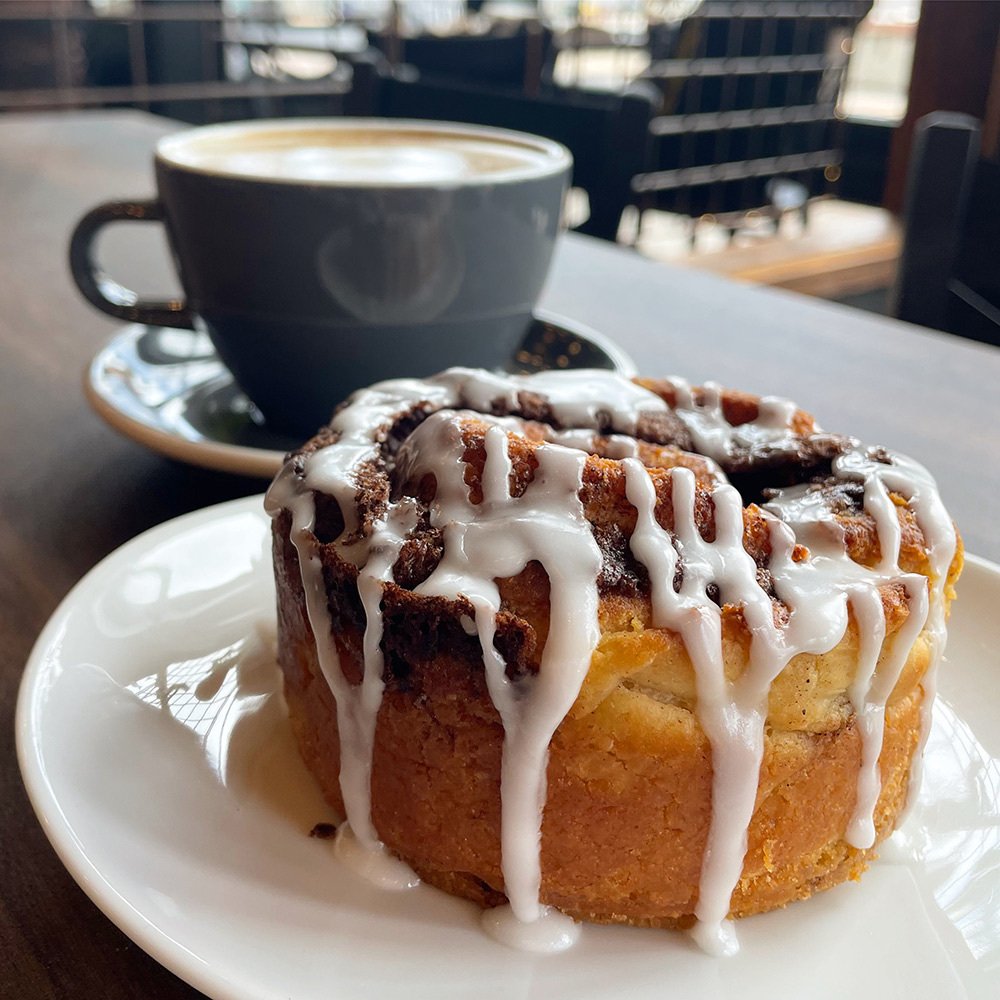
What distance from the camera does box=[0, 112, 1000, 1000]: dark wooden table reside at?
49 centimetres

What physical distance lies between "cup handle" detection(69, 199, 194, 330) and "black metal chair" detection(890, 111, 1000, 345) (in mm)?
1228

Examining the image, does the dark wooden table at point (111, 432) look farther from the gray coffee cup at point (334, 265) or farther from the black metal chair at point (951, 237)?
the black metal chair at point (951, 237)

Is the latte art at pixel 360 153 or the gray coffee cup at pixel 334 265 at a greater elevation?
the latte art at pixel 360 153

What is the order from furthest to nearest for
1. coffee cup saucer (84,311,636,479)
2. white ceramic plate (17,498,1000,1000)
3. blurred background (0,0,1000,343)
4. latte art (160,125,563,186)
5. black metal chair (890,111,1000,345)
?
blurred background (0,0,1000,343), black metal chair (890,111,1000,345), latte art (160,125,563,186), coffee cup saucer (84,311,636,479), white ceramic plate (17,498,1000,1000)

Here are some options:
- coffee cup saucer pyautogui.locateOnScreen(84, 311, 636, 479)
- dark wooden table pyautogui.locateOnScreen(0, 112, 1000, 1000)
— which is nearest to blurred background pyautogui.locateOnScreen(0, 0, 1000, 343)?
dark wooden table pyautogui.locateOnScreen(0, 112, 1000, 1000)

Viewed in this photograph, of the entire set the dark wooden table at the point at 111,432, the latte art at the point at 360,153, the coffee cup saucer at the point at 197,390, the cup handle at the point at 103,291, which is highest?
the latte art at the point at 360,153

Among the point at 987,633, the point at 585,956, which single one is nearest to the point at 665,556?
the point at 585,956

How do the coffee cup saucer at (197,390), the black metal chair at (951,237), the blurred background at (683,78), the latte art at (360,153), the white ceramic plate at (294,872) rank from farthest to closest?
the blurred background at (683,78) → the black metal chair at (951,237) → the latte art at (360,153) → the coffee cup saucer at (197,390) → the white ceramic plate at (294,872)

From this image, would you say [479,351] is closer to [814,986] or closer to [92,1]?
[814,986]

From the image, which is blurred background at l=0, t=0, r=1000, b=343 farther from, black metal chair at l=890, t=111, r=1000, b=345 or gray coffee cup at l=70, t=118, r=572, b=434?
gray coffee cup at l=70, t=118, r=572, b=434

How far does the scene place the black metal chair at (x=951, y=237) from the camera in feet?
5.44

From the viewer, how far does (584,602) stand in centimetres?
46

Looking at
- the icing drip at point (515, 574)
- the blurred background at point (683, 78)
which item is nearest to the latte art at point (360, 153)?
the icing drip at point (515, 574)

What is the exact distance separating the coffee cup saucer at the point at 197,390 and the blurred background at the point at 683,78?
78.2 inches
